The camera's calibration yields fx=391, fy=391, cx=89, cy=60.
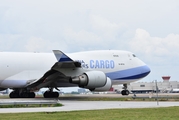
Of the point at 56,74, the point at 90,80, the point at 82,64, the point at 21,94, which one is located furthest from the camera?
the point at 21,94

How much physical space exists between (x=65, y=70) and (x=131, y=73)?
403 inches

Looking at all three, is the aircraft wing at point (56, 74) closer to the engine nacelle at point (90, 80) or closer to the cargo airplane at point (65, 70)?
the cargo airplane at point (65, 70)

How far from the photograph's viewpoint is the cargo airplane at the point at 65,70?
108ft

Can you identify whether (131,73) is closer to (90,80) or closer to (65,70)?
(90,80)

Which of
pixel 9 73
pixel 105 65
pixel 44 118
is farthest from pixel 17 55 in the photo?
pixel 44 118

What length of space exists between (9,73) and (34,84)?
2.58 metres

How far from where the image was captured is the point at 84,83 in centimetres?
3288

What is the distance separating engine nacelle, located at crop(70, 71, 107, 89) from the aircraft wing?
115cm

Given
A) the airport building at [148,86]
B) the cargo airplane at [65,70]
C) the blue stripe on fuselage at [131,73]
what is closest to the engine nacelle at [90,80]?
the cargo airplane at [65,70]

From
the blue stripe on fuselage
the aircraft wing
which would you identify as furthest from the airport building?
the aircraft wing

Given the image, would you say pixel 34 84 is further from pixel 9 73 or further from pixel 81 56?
pixel 81 56

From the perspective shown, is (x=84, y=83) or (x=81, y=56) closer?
(x=84, y=83)

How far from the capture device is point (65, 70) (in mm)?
33688

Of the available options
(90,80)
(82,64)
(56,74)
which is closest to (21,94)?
(56,74)
